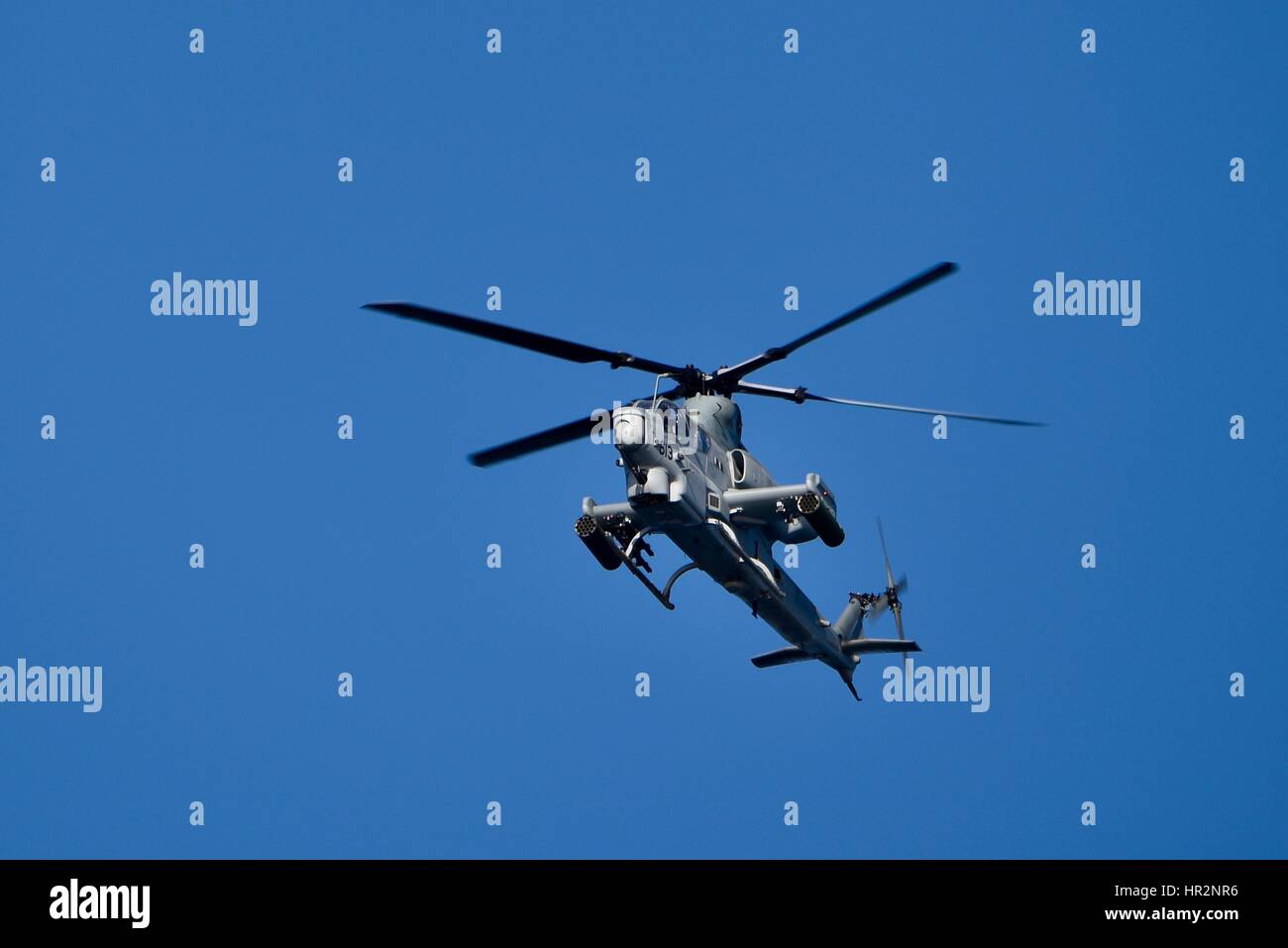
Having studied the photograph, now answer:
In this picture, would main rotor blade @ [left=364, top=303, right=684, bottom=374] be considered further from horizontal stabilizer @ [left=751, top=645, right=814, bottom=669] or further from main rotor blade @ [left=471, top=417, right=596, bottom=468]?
horizontal stabilizer @ [left=751, top=645, right=814, bottom=669]

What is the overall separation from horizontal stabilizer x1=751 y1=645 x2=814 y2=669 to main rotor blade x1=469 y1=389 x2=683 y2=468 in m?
5.55

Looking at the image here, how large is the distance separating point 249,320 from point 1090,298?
19053 mm

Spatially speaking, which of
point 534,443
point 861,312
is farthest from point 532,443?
point 861,312

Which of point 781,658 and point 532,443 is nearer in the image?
point 532,443

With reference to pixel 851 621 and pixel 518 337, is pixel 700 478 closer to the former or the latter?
pixel 518 337

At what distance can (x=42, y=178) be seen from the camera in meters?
41.3

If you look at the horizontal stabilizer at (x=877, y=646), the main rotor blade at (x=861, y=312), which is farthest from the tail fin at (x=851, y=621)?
the main rotor blade at (x=861, y=312)

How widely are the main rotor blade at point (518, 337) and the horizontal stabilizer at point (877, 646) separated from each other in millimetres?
6909

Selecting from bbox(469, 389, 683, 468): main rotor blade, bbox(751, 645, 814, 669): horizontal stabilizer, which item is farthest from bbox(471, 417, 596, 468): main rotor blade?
bbox(751, 645, 814, 669): horizontal stabilizer

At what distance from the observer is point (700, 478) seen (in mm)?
27172

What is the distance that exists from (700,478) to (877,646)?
6.05 meters

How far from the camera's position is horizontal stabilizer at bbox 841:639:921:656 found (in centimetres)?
3091

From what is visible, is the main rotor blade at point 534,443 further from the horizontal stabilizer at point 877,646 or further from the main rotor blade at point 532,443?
the horizontal stabilizer at point 877,646

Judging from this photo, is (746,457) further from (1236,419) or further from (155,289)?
(155,289)
